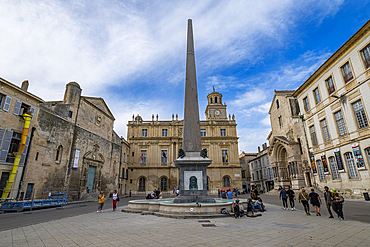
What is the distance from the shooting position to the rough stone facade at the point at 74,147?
16.3 m

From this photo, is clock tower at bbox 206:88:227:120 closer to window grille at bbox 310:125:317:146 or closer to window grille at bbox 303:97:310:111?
window grille at bbox 303:97:310:111

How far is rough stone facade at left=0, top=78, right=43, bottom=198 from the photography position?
43.7ft

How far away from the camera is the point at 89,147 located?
22.4 metres

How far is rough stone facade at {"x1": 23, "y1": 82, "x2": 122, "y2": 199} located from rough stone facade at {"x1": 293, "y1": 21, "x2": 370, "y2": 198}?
76.7 feet

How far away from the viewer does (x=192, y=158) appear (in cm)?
962

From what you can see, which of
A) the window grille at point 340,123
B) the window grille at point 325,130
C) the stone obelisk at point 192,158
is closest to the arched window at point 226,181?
the window grille at point 325,130

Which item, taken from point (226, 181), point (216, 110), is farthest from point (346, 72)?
point (216, 110)

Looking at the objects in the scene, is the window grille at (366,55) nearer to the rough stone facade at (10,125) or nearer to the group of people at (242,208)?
the group of people at (242,208)

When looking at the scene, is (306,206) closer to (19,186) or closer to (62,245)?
(62,245)

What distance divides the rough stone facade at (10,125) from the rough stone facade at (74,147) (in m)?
1.14

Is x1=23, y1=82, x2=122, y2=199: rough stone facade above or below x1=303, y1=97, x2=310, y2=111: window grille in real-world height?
below

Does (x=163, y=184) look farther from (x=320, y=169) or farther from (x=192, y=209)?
(x=192, y=209)

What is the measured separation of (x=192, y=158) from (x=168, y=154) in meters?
26.2

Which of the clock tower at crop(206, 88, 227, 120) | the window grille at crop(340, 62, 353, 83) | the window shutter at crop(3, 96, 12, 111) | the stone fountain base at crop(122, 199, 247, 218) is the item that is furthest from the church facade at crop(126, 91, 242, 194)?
the stone fountain base at crop(122, 199, 247, 218)
